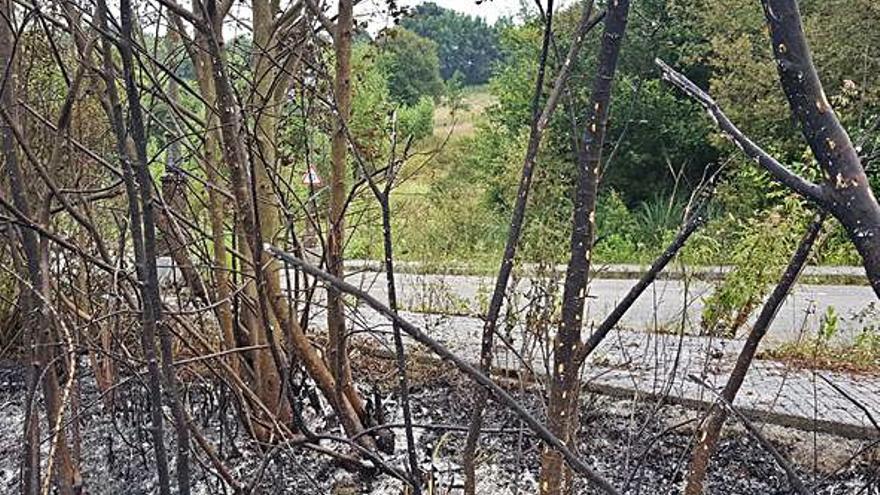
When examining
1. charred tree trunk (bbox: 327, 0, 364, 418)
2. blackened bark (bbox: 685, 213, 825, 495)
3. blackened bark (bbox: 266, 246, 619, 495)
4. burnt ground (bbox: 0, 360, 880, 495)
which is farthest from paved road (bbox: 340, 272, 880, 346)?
blackened bark (bbox: 266, 246, 619, 495)

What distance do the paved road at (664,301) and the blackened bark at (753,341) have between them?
124 inches

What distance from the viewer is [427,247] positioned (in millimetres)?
7930

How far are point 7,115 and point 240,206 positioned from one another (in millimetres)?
532

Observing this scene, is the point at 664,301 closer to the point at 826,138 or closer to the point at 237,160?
the point at 237,160

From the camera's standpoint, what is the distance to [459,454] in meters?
3.17

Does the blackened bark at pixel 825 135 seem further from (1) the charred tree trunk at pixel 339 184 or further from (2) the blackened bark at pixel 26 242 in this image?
(1) the charred tree trunk at pixel 339 184

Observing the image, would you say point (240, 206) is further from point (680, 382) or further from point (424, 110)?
point (424, 110)

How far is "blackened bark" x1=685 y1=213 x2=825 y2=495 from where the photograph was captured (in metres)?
1.61

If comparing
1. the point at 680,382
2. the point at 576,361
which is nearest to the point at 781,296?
the point at 576,361

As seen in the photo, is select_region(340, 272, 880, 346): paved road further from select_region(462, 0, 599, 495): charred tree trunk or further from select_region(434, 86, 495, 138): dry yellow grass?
select_region(434, 86, 495, 138): dry yellow grass

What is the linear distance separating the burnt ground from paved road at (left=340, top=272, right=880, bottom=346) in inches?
71.8

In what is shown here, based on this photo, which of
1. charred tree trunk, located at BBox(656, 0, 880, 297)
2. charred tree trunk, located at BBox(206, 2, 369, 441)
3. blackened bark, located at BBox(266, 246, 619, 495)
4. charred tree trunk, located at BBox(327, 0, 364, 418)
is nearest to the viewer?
charred tree trunk, located at BBox(656, 0, 880, 297)

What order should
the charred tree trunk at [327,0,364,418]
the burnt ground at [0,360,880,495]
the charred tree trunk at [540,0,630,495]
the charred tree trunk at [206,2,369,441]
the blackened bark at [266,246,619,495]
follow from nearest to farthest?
the blackened bark at [266,246,619,495], the charred tree trunk at [540,0,630,495], the charred tree trunk at [206,2,369,441], the charred tree trunk at [327,0,364,418], the burnt ground at [0,360,880,495]

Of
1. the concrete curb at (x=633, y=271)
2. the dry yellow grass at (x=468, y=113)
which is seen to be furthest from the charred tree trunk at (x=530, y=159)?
the dry yellow grass at (x=468, y=113)
